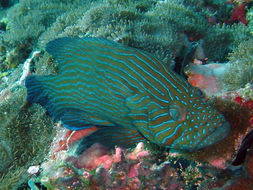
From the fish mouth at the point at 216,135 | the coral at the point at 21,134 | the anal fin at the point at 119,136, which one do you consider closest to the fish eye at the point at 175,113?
the fish mouth at the point at 216,135

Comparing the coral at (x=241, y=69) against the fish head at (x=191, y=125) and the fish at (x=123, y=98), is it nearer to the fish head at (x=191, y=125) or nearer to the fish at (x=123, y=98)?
the fish at (x=123, y=98)

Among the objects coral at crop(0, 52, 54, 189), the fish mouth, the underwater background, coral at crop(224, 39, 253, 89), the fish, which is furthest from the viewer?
coral at crop(0, 52, 54, 189)

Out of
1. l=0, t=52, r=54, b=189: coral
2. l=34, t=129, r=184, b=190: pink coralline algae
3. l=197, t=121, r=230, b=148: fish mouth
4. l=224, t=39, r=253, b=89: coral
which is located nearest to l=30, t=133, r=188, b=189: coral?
l=34, t=129, r=184, b=190: pink coralline algae

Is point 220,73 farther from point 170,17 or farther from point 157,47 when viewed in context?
point 170,17

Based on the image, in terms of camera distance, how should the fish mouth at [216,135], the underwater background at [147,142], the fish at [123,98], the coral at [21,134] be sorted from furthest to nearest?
the coral at [21,134] → the underwater background at [147,142] → the fish at [123,98] → the fish mouth at [216,135]

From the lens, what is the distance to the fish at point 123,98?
225cm

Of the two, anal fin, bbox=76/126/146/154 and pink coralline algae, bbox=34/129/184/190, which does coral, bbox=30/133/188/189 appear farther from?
anal fin, bbox=76/126/146/154

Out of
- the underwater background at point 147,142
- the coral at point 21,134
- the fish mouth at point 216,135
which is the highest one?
the fish mouth at point 216,135

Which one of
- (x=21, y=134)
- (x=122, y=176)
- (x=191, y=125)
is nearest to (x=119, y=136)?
(x=122, y=176)

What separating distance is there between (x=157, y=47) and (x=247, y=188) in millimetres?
3186

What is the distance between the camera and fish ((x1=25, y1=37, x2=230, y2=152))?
225 centimetres

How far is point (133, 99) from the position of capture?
100 inches

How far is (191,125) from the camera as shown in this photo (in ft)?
7.28

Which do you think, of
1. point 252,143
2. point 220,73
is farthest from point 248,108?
point 220,73
